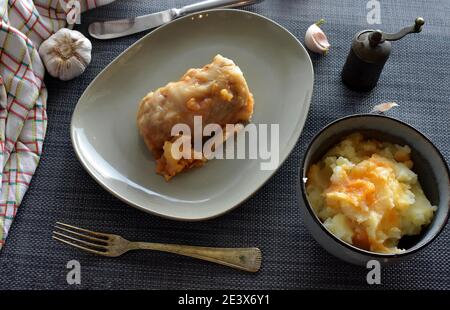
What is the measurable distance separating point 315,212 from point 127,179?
0.47 metres

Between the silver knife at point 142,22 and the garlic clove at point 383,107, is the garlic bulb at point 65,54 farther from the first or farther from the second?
the garlic clove at point 383,107

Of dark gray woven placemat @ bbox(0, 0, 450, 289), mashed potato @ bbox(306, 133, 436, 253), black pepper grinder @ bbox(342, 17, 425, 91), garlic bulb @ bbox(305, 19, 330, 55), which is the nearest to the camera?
mashed potato @ bbox(306, 133, 436, 253)

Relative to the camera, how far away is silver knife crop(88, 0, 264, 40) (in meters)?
1.55

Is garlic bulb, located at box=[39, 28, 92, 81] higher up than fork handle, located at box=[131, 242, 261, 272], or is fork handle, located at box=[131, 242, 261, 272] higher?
garlic bulb, located at box=[39, 28, 92, 81]

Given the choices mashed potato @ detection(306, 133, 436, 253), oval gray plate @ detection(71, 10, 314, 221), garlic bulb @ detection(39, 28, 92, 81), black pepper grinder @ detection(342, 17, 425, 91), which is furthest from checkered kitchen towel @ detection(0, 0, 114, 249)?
black pepper grinder @ detection(342, 17, 425, 91)

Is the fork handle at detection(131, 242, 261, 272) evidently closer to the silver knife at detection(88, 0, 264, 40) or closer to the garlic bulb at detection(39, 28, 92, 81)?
the garlic bulb at detection(39, 28, 92, 81)

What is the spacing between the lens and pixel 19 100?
1368mm

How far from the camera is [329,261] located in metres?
1.21

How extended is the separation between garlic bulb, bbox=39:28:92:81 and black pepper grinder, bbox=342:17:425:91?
2.47 ft

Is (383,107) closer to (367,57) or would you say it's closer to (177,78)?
(367,57)

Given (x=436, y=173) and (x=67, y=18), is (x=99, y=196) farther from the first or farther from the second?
(x=436, y=173)

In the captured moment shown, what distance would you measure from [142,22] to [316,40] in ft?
1.74

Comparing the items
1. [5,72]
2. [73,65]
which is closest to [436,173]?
[73,65]

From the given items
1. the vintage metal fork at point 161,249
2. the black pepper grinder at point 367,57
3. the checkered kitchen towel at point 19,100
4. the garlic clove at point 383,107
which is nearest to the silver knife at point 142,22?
the checkered kitchen towel at point 19,100
